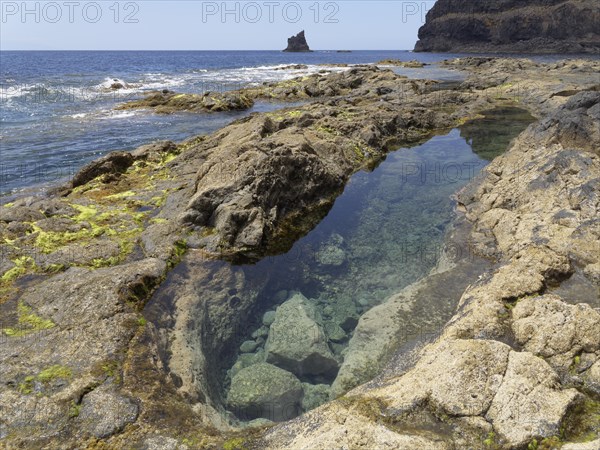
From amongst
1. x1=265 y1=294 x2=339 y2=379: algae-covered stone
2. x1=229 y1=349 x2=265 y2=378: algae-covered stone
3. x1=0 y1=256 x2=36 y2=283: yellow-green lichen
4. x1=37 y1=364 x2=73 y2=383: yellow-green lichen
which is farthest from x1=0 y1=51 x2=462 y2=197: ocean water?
x1=265 y1=294 x2=339 y2=379: algae-covered stone

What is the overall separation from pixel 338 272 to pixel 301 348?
3890 millimetres

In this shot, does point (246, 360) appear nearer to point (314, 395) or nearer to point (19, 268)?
point (314, 395)

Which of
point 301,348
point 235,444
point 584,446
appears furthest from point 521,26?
point 235,444

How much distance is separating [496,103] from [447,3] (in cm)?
19125

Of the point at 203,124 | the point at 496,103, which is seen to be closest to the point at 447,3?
the point at 496,103

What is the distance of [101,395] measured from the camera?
715cm

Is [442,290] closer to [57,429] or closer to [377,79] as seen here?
[57,429]

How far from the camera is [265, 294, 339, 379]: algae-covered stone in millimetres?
9617

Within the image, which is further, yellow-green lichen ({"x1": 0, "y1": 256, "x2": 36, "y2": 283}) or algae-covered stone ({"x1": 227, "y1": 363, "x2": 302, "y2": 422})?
yellow-green lichen ({"x1": 0, "y1": 256, "x2": 36, "y2": 283})

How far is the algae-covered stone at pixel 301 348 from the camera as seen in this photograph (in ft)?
31.6

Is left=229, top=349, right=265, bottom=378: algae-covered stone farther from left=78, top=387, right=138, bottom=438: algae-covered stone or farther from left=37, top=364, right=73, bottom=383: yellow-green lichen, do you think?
A: left=37, top=364, right=73, bottom=383: yellow-green lichen

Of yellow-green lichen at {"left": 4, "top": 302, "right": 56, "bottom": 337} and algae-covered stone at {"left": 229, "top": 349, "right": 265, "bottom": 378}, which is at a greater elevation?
yellow-green lichen at {"left": 4, "top": 302, "right": 56, "bottom": 337}

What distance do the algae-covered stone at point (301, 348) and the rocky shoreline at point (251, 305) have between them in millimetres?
244

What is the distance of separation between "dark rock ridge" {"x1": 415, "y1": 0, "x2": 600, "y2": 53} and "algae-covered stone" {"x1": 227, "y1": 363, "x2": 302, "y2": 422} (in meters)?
166
